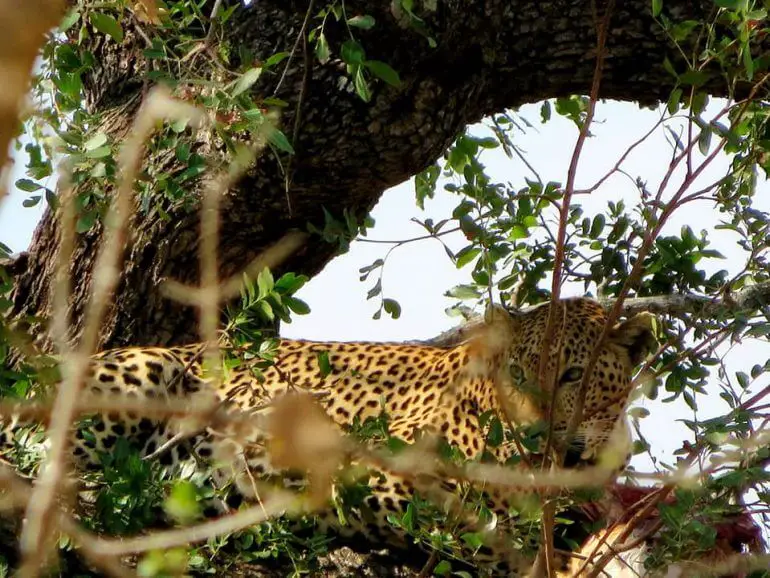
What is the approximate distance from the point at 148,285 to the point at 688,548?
2954mm

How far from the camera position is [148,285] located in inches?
231

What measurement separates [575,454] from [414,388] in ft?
4.00

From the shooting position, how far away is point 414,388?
22.4 feet

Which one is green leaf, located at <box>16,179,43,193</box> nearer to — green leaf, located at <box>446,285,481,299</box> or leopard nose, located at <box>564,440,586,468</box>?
green leaf, located at <box>446,285,481,299</box>

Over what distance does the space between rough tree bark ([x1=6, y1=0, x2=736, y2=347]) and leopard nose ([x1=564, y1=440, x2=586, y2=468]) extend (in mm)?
1530

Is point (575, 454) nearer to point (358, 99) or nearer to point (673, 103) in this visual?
point (358, 99)

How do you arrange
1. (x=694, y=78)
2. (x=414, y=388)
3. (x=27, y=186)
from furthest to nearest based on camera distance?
(x=414, y=388), (x=27, y=186), (x=694, y=78)

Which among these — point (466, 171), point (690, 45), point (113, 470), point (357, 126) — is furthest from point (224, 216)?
point (690, 45)

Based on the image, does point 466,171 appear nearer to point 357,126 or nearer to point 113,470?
point 357,126

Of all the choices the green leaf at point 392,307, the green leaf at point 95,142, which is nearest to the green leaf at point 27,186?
the green leaf at point 95,142

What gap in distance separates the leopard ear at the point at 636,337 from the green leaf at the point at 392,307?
1.24 metres

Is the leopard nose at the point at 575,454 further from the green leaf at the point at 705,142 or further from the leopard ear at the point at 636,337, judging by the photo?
the green leaf at the point at 705,142

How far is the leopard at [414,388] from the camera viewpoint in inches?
225

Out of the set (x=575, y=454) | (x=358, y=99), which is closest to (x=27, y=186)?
(x=358, y=99)
